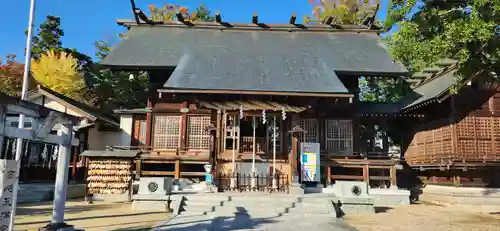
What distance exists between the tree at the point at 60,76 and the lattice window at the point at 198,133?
14842 millimetres

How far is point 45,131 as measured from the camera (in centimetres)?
718

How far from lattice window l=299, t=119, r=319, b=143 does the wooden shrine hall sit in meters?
0.05

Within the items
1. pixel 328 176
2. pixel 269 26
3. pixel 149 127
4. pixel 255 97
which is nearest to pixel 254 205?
pixel 328 176

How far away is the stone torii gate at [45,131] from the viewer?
20.4 feet

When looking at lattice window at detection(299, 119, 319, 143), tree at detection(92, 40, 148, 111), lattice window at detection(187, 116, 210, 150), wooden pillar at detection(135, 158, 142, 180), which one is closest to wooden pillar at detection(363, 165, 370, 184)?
lattice window at detection(299, 119, 319, 143)

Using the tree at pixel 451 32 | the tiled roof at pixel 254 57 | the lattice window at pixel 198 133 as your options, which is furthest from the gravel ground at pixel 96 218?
the tree at pixel 451 32

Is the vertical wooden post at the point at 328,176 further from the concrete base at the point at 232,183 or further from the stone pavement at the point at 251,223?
the stone pavement at the point at 251,223

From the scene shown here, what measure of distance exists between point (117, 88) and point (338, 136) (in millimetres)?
18408

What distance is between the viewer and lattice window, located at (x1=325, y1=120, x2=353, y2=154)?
1870 centimetres

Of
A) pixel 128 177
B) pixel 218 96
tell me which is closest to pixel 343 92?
pixel 218 96

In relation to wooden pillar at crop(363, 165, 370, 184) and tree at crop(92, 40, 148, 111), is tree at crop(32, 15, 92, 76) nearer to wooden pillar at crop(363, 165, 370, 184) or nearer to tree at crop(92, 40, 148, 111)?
tree at crop(92, 40, 148, 111)

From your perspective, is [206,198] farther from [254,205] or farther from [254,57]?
[254,57]

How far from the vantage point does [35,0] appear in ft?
39.8

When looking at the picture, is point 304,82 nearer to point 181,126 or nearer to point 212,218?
point 181,126
